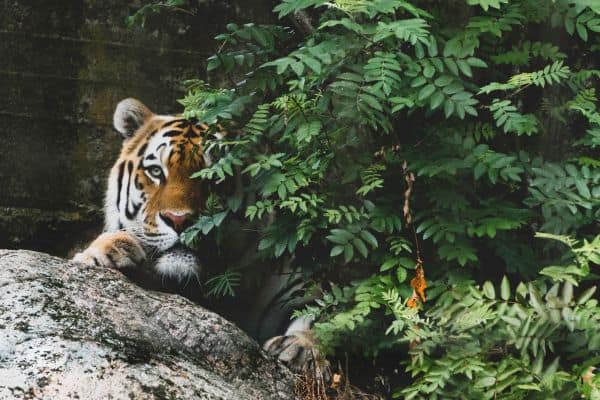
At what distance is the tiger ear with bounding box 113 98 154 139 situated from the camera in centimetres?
457

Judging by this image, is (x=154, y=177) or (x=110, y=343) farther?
(x=154, y=177)

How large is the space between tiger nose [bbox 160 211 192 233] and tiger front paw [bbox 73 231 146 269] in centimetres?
24

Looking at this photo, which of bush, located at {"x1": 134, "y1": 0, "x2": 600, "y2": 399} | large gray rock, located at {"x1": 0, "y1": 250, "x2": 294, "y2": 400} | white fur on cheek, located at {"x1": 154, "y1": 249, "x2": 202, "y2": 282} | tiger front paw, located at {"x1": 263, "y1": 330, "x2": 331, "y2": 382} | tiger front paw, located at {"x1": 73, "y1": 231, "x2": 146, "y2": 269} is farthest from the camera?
white fur on cheek, located at {"x1": 154, "y1": 249, "x2": 202, "y2": 282}

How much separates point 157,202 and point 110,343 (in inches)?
53.6

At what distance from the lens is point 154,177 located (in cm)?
465

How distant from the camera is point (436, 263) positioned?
3799 millimetres

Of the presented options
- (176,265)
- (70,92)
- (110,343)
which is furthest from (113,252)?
(110,343)

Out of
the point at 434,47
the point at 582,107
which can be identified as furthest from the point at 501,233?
the point at 434,47

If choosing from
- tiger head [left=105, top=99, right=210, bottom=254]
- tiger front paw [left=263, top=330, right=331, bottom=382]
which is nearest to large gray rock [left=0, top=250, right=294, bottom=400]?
tiger front paw [left=263, top=330, right=331, bottom=382]

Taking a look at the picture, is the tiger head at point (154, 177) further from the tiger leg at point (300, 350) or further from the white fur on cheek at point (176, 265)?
the tiger leg at point (300, 350)

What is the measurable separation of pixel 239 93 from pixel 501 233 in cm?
156

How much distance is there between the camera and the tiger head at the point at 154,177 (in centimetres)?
452

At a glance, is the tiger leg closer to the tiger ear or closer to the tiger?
the tiger

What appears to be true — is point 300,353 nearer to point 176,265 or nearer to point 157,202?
point 176,265
